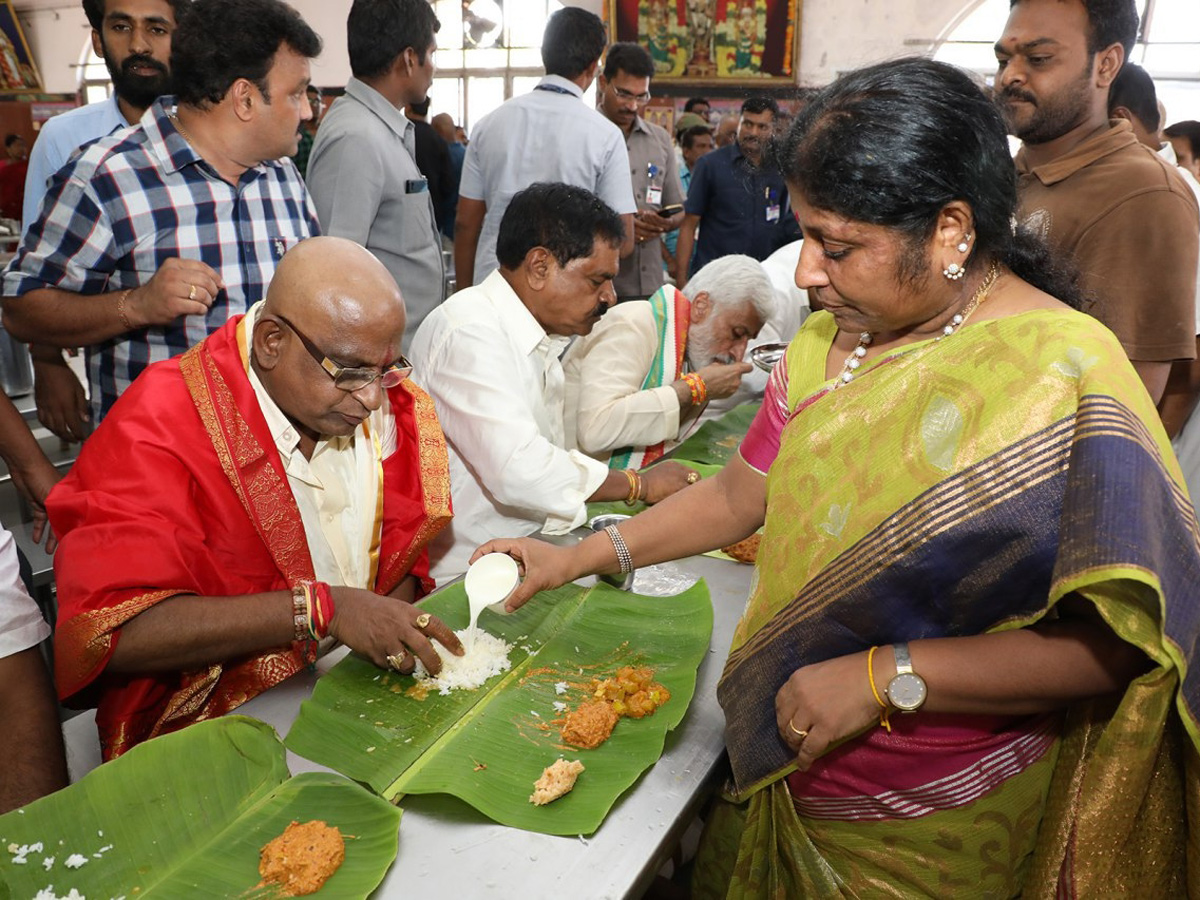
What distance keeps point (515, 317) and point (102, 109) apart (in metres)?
1.76

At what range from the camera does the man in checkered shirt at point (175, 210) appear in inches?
93.1

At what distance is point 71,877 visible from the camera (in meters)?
1.17

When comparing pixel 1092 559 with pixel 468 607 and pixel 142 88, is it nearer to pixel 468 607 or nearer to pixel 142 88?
pixel 468 607

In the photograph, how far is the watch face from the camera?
1.26 metres

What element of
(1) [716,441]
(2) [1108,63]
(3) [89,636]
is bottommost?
(1) [716,441]

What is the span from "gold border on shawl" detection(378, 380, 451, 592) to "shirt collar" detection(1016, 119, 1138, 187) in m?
1.74

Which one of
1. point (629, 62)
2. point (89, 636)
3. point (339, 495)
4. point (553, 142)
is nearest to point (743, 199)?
point (629, 62)

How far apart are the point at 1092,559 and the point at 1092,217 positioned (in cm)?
168

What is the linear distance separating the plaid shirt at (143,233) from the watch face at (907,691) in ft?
6.64

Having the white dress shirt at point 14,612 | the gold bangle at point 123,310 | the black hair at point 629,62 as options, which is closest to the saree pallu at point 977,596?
the white dress shirt at point 14,612

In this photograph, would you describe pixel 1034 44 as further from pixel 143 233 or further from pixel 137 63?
pixel 137 63

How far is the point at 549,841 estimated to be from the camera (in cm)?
131

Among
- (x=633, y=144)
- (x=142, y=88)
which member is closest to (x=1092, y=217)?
(x=142, y=88)

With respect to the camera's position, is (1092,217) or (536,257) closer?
(1092,217)
